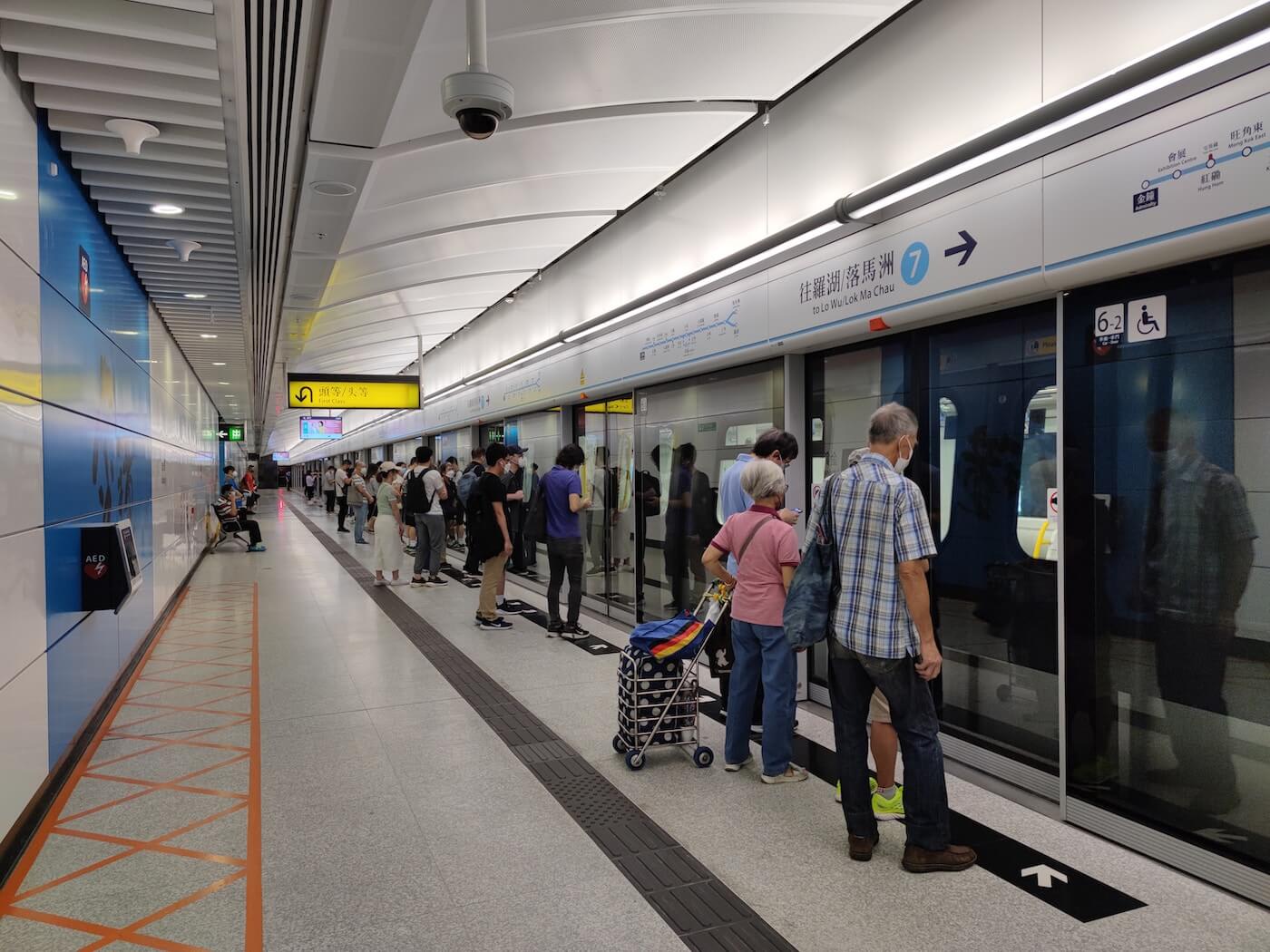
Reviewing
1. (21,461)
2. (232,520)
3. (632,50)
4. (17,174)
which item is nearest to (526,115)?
(632,50)

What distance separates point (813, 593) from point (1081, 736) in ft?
4.17

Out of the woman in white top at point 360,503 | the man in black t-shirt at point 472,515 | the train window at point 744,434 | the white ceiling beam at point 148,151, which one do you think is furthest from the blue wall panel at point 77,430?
the woman in white top at point 360,503

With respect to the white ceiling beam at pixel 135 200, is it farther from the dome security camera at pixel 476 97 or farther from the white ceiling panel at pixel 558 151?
the dome security camera at pixel 476 97

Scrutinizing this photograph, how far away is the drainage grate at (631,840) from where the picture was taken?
2.57 metres

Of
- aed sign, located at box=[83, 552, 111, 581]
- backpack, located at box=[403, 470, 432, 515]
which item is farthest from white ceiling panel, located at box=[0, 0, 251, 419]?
backpack, located at box=[403, 470, 432, 515]

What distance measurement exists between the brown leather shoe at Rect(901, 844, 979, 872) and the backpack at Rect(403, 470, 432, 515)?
7.48 meters

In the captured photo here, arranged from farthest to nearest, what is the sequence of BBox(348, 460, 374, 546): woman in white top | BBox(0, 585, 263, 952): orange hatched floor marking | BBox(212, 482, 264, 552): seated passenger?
BBox(212, 482, 264, 552): seated passenger, BBox(348, 460, 374, 546): woman in white top, BBox(0, 585, 263, 952): orange hatched floor marking

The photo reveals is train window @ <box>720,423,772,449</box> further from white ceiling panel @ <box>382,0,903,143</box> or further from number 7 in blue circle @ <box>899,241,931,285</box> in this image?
white ceiling panel @ <box>382,0,903,143</box>

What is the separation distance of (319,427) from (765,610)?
23.5m

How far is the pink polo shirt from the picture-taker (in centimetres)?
369

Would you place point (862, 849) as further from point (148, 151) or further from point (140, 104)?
point (148, 151)

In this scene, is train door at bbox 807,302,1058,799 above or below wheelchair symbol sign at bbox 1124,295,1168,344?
below

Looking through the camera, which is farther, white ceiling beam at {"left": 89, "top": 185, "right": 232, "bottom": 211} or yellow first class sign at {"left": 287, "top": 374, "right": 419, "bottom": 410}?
yellow first class sign at {"left": 287, "top": 374, "right": 419, "bottom": 410}

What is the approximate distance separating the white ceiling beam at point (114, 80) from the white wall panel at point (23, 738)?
235cm
